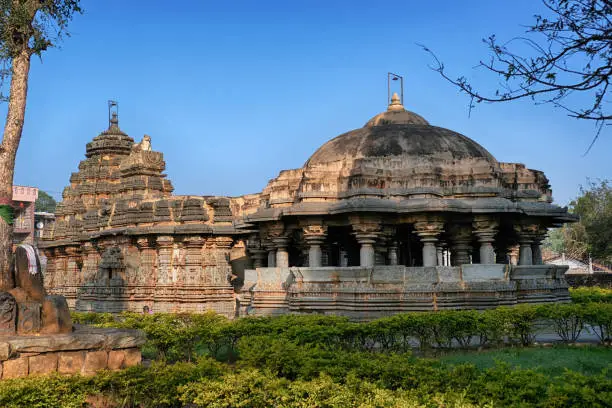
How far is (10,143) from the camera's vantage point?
830 cm

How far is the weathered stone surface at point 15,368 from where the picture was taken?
663 cm

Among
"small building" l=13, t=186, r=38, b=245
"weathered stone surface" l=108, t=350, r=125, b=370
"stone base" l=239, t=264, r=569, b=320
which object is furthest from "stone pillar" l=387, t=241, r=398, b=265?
"small building" l=13, t=186, r=38, b=245

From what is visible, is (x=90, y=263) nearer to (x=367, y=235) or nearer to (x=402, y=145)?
(x=367, y=235)

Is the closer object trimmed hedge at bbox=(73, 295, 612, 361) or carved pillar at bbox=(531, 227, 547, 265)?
trimmed hedge at bbox=(73, 295, 612, 361)

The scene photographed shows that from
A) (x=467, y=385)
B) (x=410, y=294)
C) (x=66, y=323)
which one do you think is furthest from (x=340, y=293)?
(x=467, y=385)

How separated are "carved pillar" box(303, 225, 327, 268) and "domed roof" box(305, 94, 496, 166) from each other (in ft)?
6.37

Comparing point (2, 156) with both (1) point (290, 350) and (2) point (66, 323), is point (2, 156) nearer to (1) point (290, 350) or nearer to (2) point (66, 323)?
(2) point (66, 323)

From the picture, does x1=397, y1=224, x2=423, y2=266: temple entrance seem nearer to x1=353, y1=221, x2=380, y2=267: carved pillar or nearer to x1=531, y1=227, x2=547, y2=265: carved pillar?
x1=353, y1=221, x2=380, y2=267: carved pillar

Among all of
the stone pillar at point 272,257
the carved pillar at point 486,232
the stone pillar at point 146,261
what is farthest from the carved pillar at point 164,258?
the carved pillar at point 486,232

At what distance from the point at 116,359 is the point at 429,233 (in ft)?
28.9

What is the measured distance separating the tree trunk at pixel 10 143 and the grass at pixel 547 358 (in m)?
5.72

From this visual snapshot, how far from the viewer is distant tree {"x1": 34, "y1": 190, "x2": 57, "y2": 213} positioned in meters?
96.5

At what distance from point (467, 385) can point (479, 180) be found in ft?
32.2

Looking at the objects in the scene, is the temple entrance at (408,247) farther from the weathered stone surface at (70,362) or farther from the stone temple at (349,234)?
the weathered stone surface at (70,362)
